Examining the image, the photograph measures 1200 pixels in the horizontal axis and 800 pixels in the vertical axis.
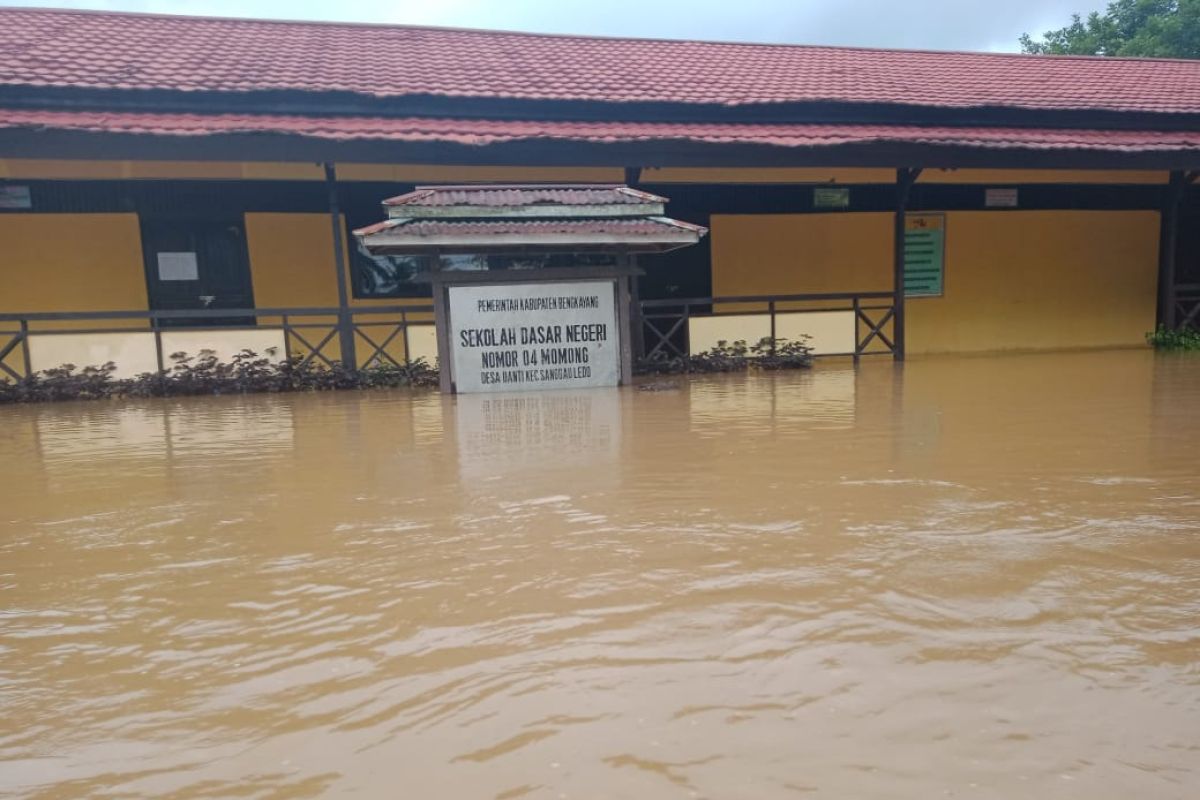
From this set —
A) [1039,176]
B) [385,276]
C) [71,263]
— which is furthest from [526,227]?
[1039,176]

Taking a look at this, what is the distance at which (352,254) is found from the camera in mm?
9977

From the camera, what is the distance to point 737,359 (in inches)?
378

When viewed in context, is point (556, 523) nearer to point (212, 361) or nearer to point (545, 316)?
point (545, 316)

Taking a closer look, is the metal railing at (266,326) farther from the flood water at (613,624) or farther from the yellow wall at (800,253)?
the flood water at (613,624)

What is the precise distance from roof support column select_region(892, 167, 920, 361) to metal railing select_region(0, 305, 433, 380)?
6.01m

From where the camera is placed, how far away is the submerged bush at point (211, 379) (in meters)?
8.10

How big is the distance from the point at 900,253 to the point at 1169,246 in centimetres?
408

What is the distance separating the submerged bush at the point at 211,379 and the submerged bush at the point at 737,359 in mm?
2716

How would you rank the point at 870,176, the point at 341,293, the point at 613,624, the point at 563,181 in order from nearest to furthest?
the point at 613,624, the point at 341,293, the point at 563,181, the point at 870,176

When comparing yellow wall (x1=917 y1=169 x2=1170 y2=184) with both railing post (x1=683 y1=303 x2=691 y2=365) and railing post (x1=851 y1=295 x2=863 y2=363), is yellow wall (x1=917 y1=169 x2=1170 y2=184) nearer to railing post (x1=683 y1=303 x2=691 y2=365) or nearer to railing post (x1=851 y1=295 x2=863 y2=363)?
railing post (x1=851 y1=295 x2=863 y2=363)

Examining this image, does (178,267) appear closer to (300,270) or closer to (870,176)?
(300,270)

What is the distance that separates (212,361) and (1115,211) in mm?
12769

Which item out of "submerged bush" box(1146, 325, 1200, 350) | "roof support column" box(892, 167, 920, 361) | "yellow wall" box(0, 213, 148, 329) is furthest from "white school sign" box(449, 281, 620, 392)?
"submerged bush" box(1146, 325, 1200, 350)

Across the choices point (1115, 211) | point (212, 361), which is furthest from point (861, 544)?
point (1115, 211)
